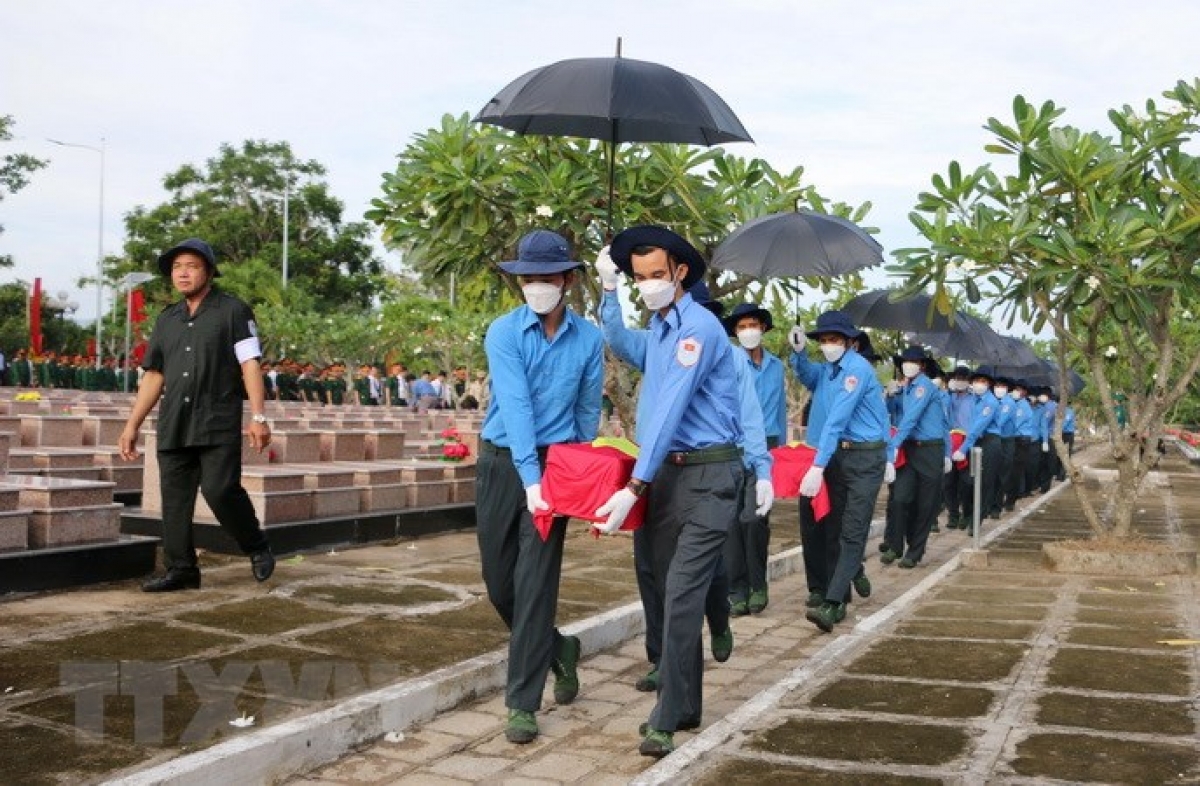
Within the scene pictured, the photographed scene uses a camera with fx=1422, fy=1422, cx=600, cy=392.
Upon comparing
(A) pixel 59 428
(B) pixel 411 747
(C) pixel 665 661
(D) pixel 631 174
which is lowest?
(B) pixel 411 747

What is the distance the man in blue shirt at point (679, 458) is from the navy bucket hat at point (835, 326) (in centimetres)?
351

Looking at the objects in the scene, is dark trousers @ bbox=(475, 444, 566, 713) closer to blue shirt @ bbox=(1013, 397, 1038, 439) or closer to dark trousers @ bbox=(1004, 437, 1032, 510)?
dark trousers @ bbox=(1004, 437, 1032, 510)

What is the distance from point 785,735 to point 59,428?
8405 mm

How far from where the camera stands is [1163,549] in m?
11.6

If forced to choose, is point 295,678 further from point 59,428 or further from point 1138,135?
point 1138,135

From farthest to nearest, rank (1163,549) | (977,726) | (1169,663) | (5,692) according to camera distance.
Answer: (1163,549)
(1169,663)
(977,726)
(5,692)

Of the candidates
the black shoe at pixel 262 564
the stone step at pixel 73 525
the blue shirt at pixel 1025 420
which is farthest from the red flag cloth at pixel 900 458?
the blue shirt at pixel 1025 420

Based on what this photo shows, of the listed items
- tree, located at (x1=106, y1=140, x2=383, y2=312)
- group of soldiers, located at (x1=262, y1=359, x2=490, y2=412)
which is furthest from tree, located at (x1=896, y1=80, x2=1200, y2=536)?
tree, located at (x1=106, y1=140, x2=383, y2=312)

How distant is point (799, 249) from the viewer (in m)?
Answer: 9.36

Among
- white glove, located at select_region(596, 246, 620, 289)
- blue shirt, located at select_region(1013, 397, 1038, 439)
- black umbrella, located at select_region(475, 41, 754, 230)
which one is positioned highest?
black umbrella, located at select_region(475, 41, 754, 230)

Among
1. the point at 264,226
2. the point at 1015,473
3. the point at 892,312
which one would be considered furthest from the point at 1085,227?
the point at 264,226

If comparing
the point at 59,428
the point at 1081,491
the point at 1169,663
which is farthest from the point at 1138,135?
the point at 59,428

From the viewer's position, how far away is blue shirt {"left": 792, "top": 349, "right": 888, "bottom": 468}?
8.53 m

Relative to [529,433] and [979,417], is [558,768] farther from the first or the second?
[979,417]
